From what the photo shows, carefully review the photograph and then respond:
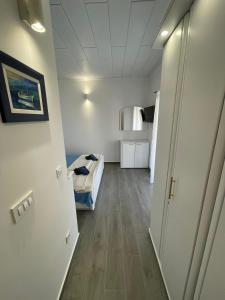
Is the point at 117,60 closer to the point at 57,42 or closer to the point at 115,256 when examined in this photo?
the point at 57,42

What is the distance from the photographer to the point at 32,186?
35.4 inches

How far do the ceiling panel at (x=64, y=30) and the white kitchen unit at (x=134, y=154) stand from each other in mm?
2639

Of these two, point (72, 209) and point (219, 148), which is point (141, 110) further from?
point (219, 148)

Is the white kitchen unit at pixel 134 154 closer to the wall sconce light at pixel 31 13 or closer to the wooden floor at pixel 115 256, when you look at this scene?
the wooden floor at pixel 115 256

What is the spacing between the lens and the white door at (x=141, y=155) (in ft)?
14.0

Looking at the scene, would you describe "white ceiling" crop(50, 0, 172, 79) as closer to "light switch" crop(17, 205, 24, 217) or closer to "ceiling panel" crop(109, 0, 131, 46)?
"ceiling panel" crop(109, 0, 131, 46)

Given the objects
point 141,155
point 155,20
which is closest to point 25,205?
point 155,20

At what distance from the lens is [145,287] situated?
4.56 feet

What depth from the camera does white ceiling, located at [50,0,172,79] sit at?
1548mm

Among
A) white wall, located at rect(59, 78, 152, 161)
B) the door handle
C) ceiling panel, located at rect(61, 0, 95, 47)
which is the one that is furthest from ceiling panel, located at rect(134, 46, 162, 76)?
the door handle

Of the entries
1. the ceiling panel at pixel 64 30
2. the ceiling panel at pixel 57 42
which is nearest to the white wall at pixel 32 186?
the ceiling panel at pixel 64 30

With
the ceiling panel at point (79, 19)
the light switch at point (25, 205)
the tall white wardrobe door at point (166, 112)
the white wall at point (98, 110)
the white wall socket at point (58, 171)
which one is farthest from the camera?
the white wall at point (98, 110)

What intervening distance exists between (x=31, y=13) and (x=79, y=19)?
1.28 meters

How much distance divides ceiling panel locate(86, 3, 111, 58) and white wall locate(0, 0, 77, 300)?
79 cm
